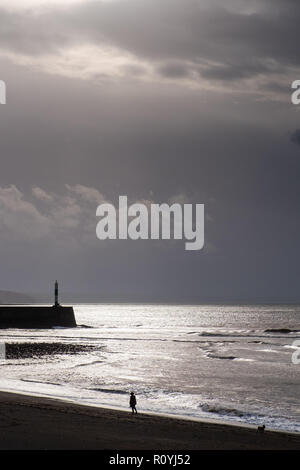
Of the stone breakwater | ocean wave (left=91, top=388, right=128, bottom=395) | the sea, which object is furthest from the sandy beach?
the stone breakwater

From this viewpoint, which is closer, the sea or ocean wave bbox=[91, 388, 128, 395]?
the sea

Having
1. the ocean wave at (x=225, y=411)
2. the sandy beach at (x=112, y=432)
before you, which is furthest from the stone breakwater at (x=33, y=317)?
the sandy beach at (x=112, y=432)

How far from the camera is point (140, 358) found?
2403 inches

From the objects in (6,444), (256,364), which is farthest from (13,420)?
(256,364)

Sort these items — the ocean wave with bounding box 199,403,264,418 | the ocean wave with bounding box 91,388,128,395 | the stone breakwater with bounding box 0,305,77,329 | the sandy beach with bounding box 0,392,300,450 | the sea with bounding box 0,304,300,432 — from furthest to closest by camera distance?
the stone breakwater with bounding box 0,305,77,329 → the ocean wave with bounding box 91,388,128,395 → the sea with bounding box 0,304,300,432 → the ocean wave with bounding box 199,403,264,418 → the sandy beach with bounding box 0,392,300,450

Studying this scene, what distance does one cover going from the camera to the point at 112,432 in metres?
23.6

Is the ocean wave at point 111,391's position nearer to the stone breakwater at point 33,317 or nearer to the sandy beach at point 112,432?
the sandy beach at point 112,432

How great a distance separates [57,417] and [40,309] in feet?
303

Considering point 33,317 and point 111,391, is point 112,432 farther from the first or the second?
point 33,317

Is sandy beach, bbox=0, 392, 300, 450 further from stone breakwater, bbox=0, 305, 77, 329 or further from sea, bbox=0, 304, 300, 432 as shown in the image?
stone breakwater, bbox=0, 305, 77, 329

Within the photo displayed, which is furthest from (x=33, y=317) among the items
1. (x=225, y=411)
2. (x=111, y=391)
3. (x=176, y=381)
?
(x=225, y=411)

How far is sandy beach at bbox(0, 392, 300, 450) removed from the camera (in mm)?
21000
